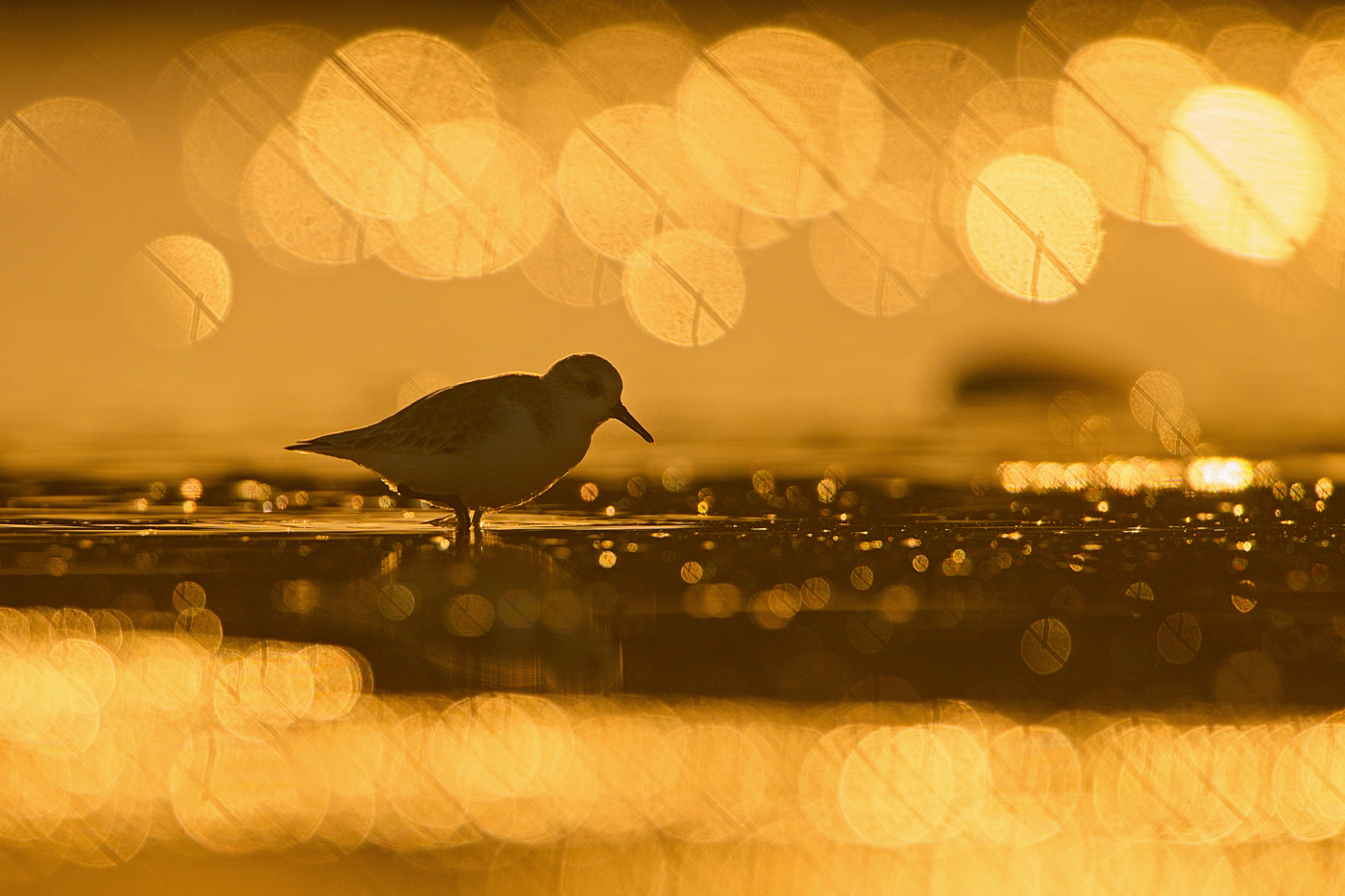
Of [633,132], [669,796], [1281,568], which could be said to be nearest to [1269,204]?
[633,132]

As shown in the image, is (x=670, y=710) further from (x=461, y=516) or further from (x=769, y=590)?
(x=461, y=516)

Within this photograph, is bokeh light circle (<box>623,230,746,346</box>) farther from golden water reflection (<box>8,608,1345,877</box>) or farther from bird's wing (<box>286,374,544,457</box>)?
golden water reflection (<box>8,608,1345,877</box>)

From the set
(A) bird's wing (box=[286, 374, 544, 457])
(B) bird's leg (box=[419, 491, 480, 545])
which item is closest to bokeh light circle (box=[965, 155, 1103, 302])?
(A) bird's wing (box=[286, 374, 544, 457])

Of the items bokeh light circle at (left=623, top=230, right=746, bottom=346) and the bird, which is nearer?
the bird

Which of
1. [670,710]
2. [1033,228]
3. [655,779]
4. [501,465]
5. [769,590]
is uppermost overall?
[1033,228]

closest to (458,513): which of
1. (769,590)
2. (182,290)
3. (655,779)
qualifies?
(769,590)

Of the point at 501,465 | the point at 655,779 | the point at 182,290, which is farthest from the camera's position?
the point at 182,290
